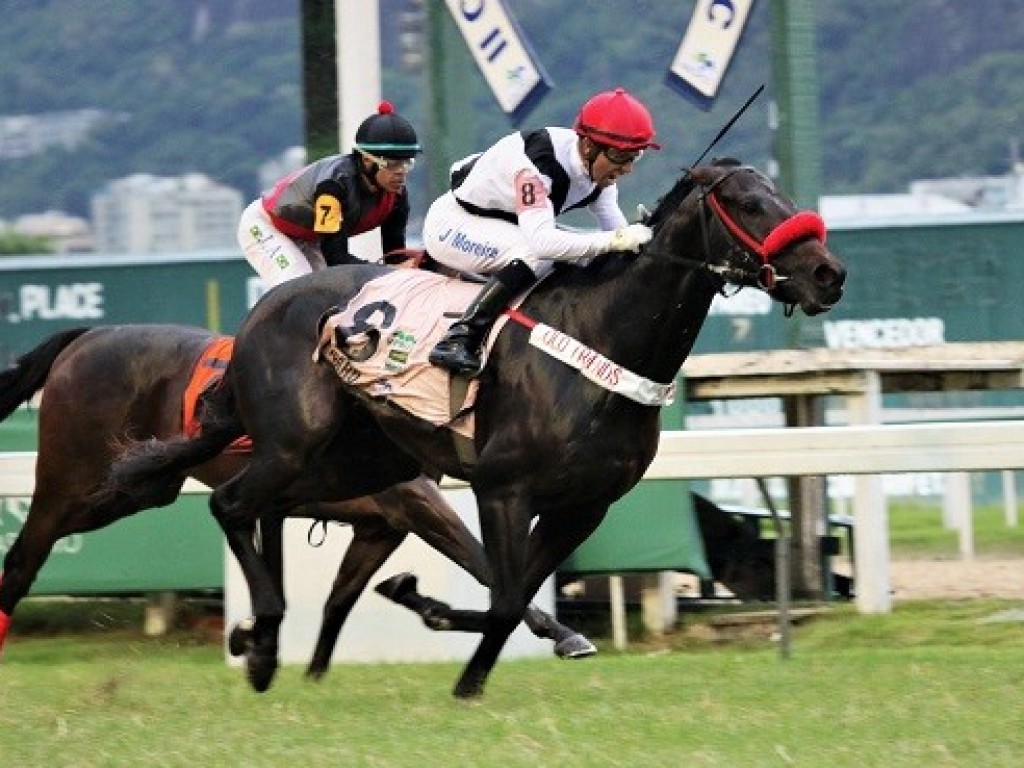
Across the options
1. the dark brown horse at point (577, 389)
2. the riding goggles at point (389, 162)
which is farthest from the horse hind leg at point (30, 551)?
the riding goggles at point (389, 162)

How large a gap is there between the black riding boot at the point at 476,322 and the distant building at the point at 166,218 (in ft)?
96.4

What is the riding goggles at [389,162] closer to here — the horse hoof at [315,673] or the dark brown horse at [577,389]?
the dark brown horse at [577,389]

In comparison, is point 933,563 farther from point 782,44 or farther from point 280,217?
point 280,217

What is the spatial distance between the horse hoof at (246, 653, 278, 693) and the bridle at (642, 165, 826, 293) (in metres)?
1.83

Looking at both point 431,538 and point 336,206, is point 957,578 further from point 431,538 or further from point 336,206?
point 336,206

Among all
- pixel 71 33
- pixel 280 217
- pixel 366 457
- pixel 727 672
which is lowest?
pixel 727 672

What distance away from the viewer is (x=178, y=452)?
8.26 metres

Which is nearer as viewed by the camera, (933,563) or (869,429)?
(869,429)

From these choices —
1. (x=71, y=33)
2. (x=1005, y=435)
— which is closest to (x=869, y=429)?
(x=1005, y=435)

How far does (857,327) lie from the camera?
17.1 metres

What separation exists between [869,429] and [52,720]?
3.14 meters

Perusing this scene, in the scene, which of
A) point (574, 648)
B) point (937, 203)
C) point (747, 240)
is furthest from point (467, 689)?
point (937, 203)

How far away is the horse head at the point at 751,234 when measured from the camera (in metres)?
6.89

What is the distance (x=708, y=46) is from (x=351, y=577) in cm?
423
